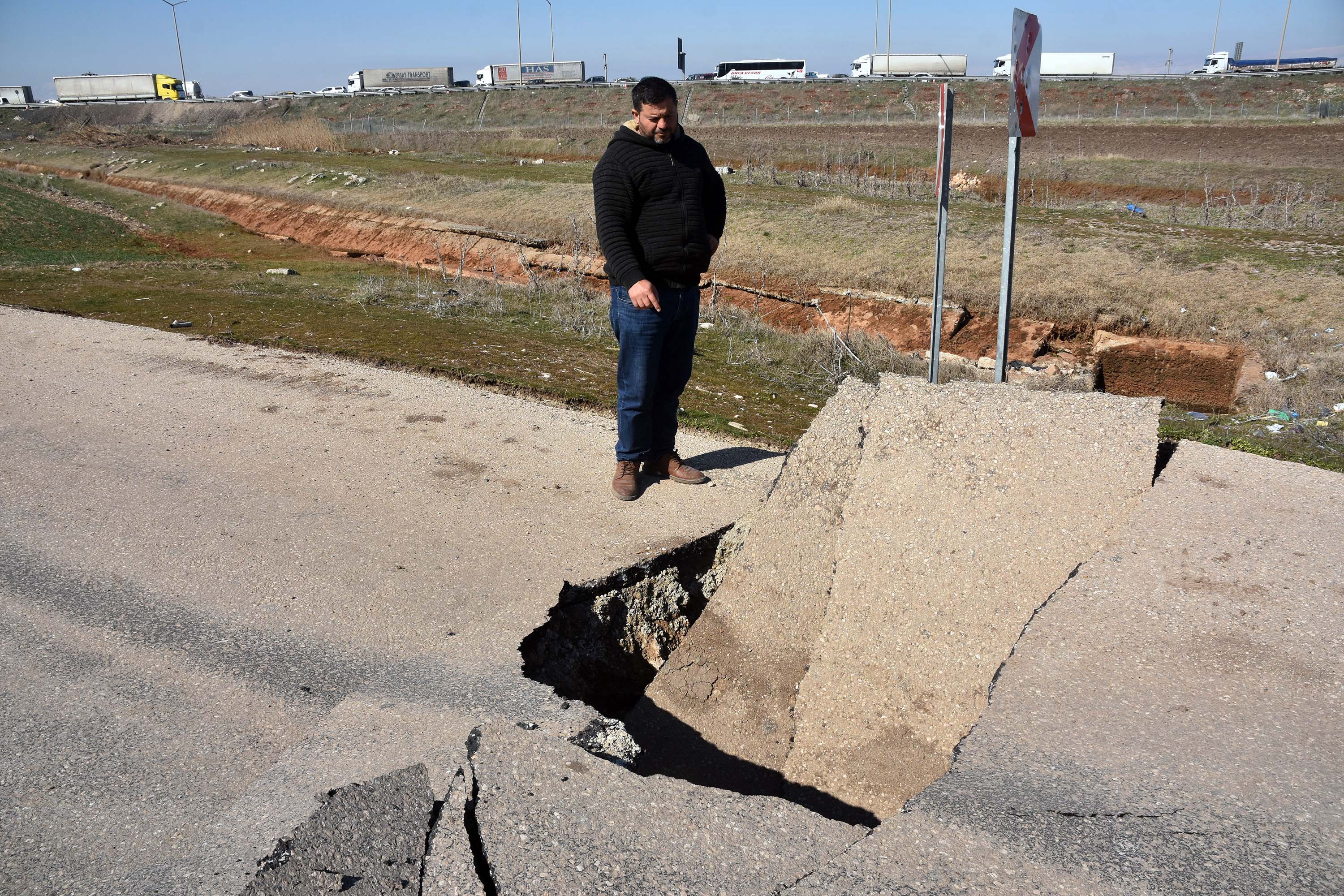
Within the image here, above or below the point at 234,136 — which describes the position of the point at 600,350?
below

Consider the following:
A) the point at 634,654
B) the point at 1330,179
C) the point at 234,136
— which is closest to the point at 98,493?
the point at 634,654

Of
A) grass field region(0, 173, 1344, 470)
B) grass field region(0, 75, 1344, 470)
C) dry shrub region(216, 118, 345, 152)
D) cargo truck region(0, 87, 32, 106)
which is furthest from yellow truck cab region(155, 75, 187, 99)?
grass field region(0, 173, 1344, 470)

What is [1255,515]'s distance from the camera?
3898mm

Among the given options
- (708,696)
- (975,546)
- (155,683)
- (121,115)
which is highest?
(121,115)

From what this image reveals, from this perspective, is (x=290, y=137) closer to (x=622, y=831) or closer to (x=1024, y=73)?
(x=1024, y=73)

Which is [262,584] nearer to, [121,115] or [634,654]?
[634,654]

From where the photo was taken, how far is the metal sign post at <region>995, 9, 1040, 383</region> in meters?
5.16

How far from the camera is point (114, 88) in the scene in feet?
235

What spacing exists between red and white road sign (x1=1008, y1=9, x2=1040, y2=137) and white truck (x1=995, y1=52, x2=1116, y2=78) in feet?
176

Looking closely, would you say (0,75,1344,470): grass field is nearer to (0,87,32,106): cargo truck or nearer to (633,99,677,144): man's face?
(633,99,677,144): man's face

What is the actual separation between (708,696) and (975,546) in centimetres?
133

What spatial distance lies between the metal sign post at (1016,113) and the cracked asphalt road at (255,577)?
5.28 ft

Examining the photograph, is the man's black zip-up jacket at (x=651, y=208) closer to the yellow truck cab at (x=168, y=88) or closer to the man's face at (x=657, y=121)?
the man's face at (x=657, y=121)

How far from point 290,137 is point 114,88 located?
1694 inches
